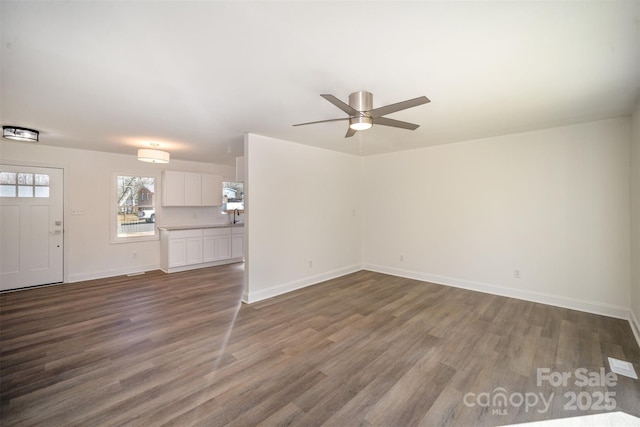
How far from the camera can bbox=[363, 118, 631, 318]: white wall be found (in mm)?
3496

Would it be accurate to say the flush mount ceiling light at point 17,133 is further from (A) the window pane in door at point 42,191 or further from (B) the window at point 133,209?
(B) the window at point 133,209

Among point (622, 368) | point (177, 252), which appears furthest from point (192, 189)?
point (622, 368)

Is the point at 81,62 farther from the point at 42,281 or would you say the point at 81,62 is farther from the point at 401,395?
the point at 42,281

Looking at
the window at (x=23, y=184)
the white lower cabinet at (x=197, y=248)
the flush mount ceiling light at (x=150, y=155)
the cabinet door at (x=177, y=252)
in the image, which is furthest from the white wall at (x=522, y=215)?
the window at (x=23, y=184)

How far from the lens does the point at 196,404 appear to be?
196 cm

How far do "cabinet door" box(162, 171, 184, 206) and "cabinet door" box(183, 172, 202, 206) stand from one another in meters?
0.09

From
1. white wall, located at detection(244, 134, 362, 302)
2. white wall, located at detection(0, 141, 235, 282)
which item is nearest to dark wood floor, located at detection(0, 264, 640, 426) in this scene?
white wall, located at detection(244, 134, 362, 302)

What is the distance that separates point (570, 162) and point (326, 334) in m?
4.00

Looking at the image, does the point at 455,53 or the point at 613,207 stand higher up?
the point at 455,53

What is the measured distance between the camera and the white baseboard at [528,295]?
11.4 feet

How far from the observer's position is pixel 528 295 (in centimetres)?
405

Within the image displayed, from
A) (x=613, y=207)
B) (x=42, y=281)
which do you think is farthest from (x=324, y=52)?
(x=42, y=281)

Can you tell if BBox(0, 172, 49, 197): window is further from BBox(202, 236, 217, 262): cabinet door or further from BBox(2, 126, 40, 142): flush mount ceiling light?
BBox(202, 236, 217, 262): cabinet door

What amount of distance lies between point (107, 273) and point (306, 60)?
233 inches
